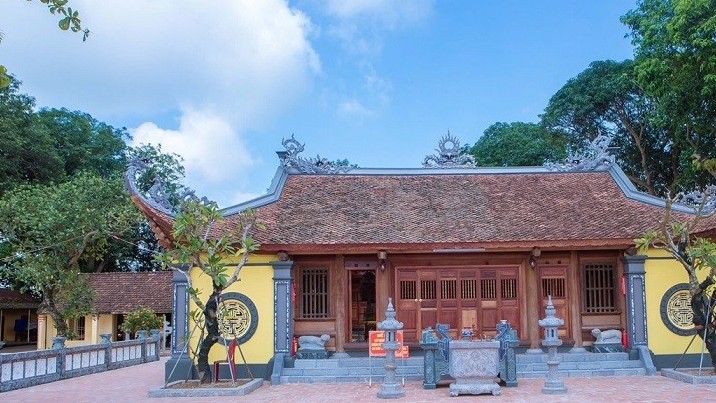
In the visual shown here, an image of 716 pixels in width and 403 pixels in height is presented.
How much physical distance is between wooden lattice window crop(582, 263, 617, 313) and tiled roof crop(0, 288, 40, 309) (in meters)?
24.4

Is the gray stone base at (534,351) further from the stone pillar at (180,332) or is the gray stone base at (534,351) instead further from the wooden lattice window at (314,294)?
the stone pillar at (180,332)

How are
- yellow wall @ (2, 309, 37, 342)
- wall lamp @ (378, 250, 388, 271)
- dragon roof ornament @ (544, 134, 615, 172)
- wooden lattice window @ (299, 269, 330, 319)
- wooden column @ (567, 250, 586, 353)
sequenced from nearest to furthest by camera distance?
wall lamp @ (378, 250, 388, 271)
wooden column @ (567, 250, 586, 353)
wooden lattice window @ (299, 269, 330, 319)
dragon roof ornament @ (544, 134, 615, 172)
yellow wall @ (2, 309, 37, 342)

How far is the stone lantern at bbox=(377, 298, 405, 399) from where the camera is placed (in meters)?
9.70

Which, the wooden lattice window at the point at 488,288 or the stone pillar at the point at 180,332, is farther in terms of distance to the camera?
the wooden lattice window at the point at 488,288

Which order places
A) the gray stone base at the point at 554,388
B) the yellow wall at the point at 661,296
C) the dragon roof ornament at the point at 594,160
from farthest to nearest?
the dragon roof ornament at the point at 594,160, the yellow wall at the point at 661,296, the gray stone base at the point at 554,388

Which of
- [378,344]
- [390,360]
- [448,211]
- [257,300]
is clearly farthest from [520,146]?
[390,360]

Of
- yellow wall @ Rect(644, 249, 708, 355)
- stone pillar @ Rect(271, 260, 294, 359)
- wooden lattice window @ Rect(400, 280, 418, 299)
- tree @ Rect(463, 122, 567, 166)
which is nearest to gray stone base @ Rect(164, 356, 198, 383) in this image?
stone pillar @ Rect(271, 260, 294, 359)

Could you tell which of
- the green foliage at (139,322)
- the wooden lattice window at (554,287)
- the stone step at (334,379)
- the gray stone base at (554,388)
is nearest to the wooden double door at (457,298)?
the wooden lattice window at (554,287)

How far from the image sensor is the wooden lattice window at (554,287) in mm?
13406

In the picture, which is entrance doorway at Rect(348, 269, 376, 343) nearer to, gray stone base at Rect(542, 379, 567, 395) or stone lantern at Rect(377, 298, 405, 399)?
stone lantern at Rect(377, 298, 405, 399)

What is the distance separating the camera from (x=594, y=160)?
15602 mm

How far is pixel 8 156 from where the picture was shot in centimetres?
2656

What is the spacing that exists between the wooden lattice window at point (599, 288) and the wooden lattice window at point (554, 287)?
455 mm

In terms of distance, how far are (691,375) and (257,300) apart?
7.36 metres
